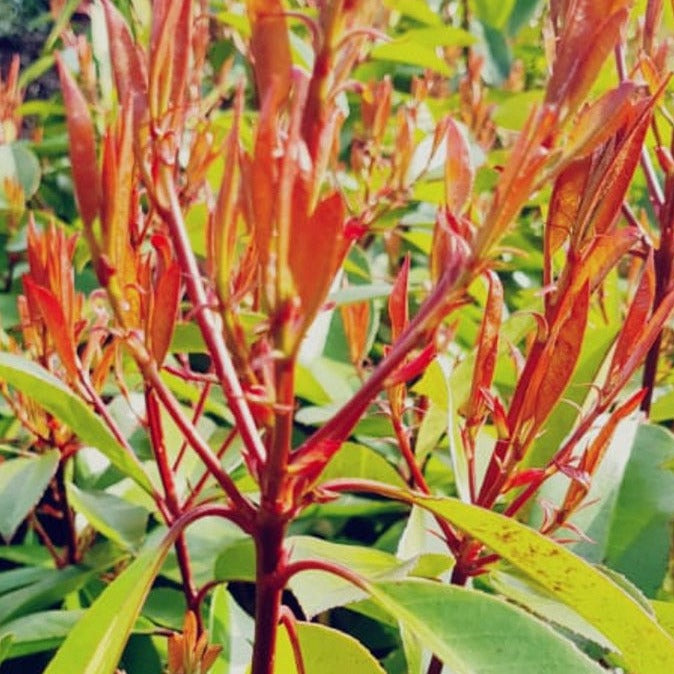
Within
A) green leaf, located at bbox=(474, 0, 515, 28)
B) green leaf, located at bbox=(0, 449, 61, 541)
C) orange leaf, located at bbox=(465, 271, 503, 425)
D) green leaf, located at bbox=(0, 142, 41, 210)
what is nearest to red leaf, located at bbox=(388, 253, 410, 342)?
orange leaf, located at bbox=(465, 271, 503, 425)

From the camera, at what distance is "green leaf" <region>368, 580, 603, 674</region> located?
0.58 m

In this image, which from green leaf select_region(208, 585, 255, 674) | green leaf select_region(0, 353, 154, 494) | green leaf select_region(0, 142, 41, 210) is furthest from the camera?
green leaf select_region(0, 142, 41, 210)

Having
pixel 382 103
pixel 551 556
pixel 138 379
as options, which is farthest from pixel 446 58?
pixel 551 556

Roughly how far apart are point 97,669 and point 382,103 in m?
0.93

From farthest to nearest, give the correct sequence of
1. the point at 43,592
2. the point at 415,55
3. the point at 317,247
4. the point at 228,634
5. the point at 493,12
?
the point at 493,12 < the point at 415,55 < the point at 43,592 < the point at 228,634 < the point at 317,247

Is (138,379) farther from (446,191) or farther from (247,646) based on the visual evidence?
(446,191)

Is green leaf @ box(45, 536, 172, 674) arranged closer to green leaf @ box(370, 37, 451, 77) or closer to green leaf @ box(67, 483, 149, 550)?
green leaf @ box(67, 483, 149, 550)

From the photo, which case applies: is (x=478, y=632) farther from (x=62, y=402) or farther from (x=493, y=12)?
(x=493, y=12)

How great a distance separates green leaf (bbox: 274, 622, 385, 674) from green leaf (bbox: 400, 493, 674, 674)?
130 millimetres

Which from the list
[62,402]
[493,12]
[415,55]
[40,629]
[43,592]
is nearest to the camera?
[62,402]

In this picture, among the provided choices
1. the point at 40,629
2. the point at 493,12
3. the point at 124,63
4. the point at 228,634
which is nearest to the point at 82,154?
the point at 124,63

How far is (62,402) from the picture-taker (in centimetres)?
70

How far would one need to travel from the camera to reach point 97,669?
1.94 feet

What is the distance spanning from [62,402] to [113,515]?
42cm
